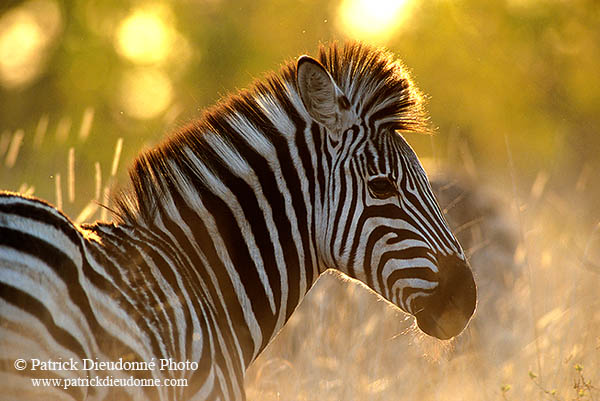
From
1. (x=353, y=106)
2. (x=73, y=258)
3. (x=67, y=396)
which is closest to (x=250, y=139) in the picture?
(x=353, y=106)

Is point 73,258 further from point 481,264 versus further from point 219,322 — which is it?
point 481,264

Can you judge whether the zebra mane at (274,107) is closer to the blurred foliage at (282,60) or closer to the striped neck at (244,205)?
the striped neck at (244,205)

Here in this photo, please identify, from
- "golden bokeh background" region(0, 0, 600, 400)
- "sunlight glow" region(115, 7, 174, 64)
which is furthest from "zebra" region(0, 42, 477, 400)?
"sunlight glow" region(115, 7, 174, 64)

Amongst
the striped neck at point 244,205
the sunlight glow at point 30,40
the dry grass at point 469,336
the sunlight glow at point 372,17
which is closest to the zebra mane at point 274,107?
the striped neck at point 244,205

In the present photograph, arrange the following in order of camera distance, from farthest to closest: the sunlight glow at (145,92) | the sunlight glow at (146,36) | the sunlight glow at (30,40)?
the sunlight glow at (146,36)
the sunlight glow at (30,40)
the sunlight glow at (145,92)

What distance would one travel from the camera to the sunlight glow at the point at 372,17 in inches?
629

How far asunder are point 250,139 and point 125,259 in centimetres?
85

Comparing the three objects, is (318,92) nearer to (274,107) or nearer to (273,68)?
(274,107)

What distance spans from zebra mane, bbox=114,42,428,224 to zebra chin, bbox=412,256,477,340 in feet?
2.55

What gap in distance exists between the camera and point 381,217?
343cm

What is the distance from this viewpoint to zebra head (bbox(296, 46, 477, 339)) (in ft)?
11.2

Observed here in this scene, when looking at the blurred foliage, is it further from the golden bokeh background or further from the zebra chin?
Result: the zebra chin

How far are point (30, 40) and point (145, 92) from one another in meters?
3.74

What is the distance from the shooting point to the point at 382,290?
11.5 feet
